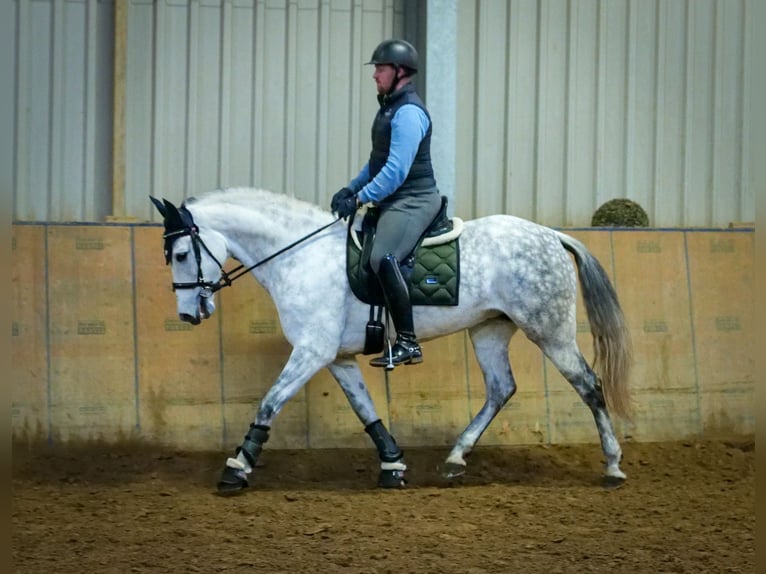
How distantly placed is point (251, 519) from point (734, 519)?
2.62 m

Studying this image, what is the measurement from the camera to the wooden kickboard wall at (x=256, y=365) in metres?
7.41

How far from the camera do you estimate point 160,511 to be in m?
5.96

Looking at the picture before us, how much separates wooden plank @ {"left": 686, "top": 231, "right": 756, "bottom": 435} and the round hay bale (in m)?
0.50

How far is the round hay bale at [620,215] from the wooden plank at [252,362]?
287cm

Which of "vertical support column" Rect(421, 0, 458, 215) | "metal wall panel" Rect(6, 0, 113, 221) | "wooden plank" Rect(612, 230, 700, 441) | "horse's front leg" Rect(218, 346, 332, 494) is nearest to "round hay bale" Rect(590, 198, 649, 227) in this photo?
"wooden plank" Rect(612, 230, 700, 441)

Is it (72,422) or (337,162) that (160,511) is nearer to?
(72,422)

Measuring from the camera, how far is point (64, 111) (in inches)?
350

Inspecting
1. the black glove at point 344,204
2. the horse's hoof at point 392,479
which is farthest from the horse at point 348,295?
the black glove at point 344,204

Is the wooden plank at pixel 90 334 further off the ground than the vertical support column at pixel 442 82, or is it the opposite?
the vertical support column at pixel 442 82

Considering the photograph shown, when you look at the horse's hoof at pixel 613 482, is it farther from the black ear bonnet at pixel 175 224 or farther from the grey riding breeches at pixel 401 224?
the black ear bonnet at pixel 175 224

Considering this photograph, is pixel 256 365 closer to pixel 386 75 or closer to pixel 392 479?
pixel 392 479

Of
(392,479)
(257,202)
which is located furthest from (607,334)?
(257,202)

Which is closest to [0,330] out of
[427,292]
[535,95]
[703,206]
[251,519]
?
[251,519]

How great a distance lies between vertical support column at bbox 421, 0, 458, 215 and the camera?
8.58m
